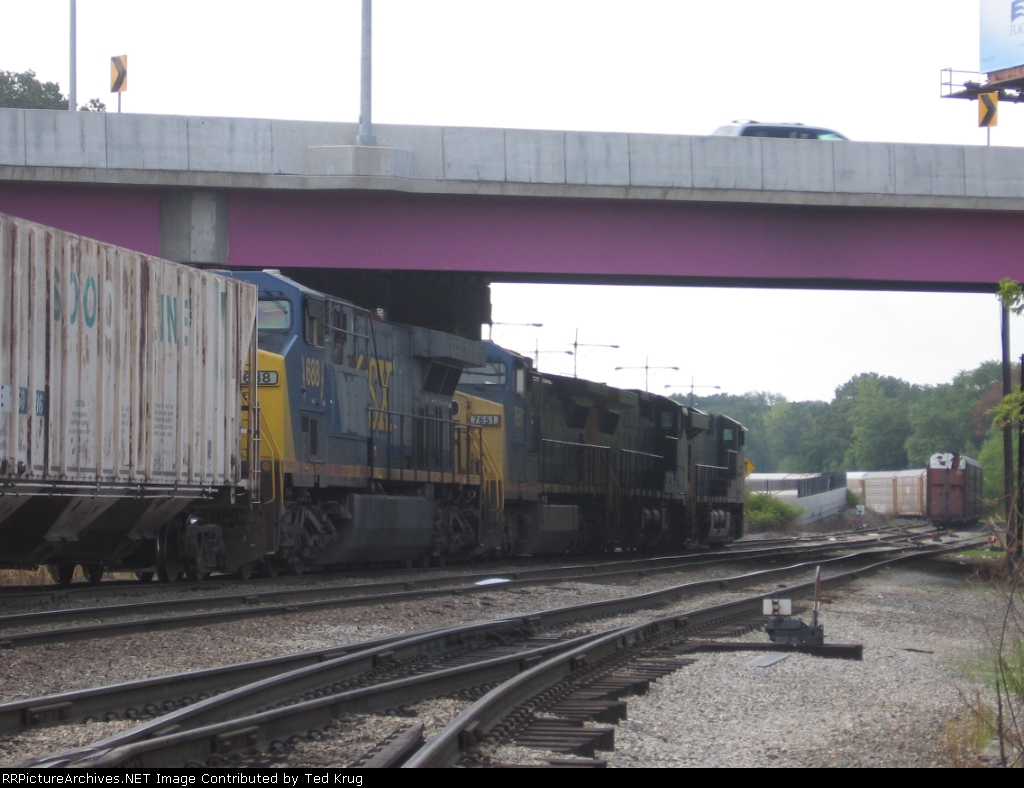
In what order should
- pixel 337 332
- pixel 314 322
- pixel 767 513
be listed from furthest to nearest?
pixel 767 513, pixel 337 332, pixel 314 322

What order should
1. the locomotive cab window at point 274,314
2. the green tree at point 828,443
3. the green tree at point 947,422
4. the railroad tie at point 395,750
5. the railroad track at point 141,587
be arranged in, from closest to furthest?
1. the railroad tie at point 395,750
2. the railroad track at point 141,587
3. the locomotive cab window at point 274,314
4. the green tree at point 947,422
5. the green tree at point 828,443

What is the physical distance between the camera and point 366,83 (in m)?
19.1

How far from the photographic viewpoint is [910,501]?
208 feet

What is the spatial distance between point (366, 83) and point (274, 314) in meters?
5.67

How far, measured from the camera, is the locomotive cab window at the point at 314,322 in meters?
14.9

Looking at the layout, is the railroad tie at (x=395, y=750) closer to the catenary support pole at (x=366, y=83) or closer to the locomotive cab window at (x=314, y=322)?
the locomotive cab window at (x=314, y=322)

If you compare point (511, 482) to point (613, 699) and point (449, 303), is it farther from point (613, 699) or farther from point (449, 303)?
point (613, 699)

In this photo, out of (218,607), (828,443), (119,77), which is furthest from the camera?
(828,443)

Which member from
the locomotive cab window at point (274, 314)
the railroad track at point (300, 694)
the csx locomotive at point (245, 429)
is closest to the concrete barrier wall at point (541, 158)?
the csx locomotive at point (245, 429)

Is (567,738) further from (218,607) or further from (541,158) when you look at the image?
(541,158)

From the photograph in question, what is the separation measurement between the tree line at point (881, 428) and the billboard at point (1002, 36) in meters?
40.2

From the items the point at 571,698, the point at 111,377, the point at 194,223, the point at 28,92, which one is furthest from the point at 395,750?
the point at 28,92

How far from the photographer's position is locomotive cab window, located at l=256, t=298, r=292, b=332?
14844 millimetres

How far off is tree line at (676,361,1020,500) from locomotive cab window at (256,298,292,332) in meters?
74.7
